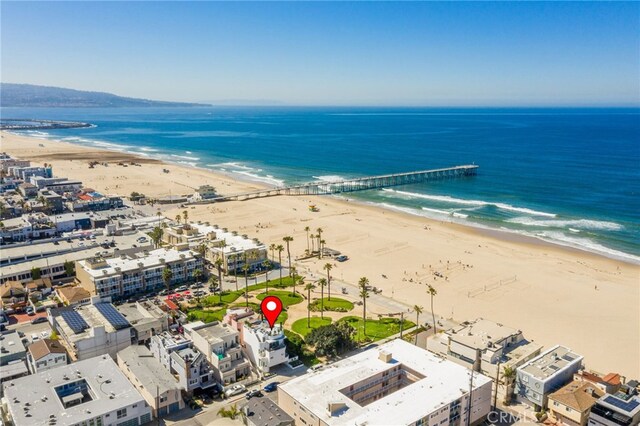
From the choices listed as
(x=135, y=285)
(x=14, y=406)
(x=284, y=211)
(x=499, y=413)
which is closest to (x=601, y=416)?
(x=499, y=413)

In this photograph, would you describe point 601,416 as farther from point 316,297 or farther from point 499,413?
point 316,297

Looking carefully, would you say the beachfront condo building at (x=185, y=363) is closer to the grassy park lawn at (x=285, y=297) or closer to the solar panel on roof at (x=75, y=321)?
the solar panel on roof at (x=75, y=321)

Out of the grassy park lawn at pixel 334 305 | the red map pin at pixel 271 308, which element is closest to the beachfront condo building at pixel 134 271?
the red map pin at pixel 271 308

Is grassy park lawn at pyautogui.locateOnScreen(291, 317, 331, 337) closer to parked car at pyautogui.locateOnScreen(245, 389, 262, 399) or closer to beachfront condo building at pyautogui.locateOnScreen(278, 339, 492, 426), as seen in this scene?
parked car at pyautogui.locateOnScreen(245, 389, 262, 399)

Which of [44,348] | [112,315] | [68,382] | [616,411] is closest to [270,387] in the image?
[68,382]

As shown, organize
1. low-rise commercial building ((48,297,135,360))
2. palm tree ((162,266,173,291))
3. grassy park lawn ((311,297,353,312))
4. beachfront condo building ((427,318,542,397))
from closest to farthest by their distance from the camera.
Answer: beachfront condo building ((427,318,542,397)) → low-rise commercial building ((48,297,135,360)) → grassy park lawn ((311,297,353,312)) → palm tree ((162,266,173,291))

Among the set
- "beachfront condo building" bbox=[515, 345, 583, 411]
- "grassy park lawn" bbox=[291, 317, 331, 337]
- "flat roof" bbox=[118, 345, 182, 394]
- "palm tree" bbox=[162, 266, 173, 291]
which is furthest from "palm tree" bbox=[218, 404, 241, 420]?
"palm tree" bbox=[162, 266, 173, 291]

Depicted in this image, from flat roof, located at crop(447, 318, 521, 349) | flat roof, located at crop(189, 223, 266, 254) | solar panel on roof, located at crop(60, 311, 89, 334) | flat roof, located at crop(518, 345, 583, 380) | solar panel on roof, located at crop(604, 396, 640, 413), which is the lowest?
flat roof, located at crop(518, 345, 583, 380)
